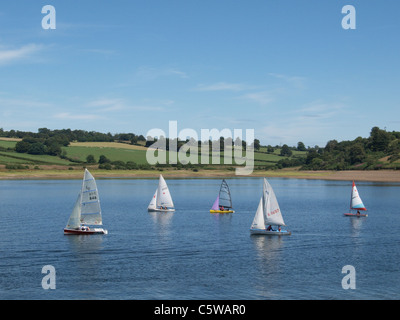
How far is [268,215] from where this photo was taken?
73.4 meters

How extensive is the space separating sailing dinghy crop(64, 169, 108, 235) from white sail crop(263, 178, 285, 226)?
24125mm

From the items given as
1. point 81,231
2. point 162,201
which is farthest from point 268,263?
point 162,201

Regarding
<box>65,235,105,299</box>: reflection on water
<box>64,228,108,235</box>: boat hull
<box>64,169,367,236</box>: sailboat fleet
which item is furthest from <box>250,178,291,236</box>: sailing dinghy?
<box>65,235,105,299</box>: reflection on water

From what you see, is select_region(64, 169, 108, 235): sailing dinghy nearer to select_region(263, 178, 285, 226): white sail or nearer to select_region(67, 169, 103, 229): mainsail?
select_region(67, 169, 103, 229): mainsail

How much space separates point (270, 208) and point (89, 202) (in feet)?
88.1

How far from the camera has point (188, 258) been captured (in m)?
58.1

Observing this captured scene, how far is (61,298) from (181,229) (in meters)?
39.1

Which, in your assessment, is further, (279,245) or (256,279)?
(279,245)

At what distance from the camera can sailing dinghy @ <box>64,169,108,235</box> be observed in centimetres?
7238

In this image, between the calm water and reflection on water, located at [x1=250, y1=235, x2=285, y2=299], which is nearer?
the calm water

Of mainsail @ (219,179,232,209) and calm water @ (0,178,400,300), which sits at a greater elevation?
mainsail @ (219,179,232,209)

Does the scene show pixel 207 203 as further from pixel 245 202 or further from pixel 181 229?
pixel 181 229

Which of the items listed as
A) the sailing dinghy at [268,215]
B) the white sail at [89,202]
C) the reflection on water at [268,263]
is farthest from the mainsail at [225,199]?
the white sail at [89,202]
